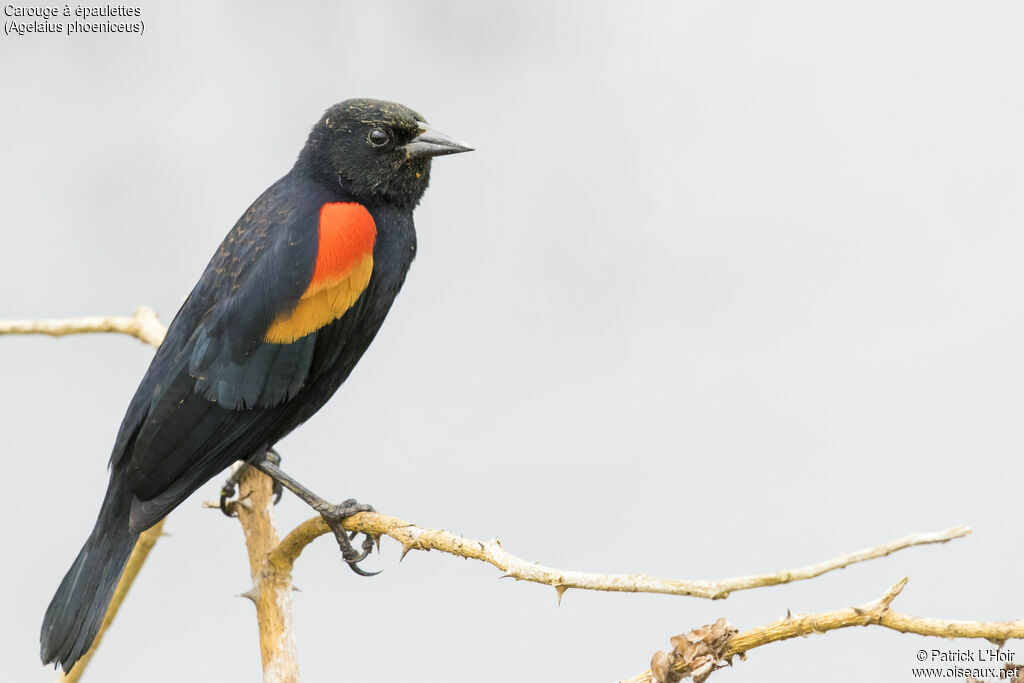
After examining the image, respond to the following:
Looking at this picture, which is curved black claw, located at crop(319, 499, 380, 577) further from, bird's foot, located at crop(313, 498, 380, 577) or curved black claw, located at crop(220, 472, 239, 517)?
curved black claw, located at crop(220, 472, 239, 517)

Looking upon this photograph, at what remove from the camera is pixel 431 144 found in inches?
111

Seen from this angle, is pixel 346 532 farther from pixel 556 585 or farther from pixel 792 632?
pixel 792 632

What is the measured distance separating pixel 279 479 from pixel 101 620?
0.56m

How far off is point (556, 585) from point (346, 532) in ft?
3.98

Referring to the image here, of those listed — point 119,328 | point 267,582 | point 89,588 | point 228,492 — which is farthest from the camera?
point 119,328

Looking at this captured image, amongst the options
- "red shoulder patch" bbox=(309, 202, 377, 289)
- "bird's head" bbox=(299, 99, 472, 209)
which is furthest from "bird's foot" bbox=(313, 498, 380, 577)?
"bird's head" bbox=(299, 99, 472, 209)

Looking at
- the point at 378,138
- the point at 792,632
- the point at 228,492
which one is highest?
the point at 378,138

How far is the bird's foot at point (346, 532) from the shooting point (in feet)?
8.47

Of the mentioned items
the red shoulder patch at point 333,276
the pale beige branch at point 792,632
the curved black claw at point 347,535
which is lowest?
the pale beige branch at point 792,632

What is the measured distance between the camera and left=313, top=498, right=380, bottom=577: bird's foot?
2.58 metres

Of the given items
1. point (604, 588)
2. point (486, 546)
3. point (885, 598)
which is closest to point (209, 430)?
point (486, 546)

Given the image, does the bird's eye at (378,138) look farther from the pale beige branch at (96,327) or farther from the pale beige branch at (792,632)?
the pale beige branch at (792,632)

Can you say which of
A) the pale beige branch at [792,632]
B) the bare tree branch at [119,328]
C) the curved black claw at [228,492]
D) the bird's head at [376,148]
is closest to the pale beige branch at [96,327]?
the bare tree branch at [119,328]

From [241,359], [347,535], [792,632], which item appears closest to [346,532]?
[347,535]
